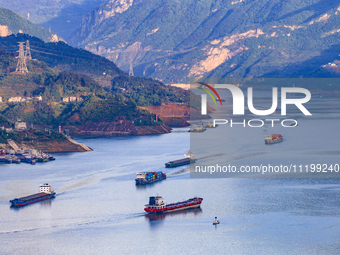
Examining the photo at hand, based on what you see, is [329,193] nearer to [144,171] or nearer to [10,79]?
[144,171]

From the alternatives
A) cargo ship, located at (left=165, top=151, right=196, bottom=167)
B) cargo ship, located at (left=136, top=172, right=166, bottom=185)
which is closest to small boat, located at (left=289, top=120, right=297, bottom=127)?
cargo ship, located at (left=165, top=151, right=196, bottom=167)

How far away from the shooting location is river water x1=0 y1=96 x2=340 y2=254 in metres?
31.3

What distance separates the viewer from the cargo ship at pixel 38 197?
39.0 metres

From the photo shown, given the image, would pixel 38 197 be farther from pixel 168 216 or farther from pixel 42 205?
pixel 168 216

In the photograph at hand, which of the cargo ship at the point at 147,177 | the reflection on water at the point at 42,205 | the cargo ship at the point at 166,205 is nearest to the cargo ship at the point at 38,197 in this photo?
the reflection on water at the point at 42,205

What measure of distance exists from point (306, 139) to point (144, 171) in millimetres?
18773

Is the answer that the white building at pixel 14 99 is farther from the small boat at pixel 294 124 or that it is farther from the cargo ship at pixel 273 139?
the cargo ship at pixel 273 139

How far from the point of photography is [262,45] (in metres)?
188

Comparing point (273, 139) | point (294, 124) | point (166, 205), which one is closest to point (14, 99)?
point (294, 124)

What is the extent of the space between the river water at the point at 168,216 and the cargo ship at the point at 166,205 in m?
0.46

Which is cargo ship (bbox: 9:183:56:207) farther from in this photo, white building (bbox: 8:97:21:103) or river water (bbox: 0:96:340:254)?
white building (bbox: 8:97:21:103)

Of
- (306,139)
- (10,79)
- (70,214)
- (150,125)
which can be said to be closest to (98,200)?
(70,214)

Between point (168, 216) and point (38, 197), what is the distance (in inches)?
327

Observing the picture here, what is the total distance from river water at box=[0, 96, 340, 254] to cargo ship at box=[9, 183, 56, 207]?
1.46 ft
